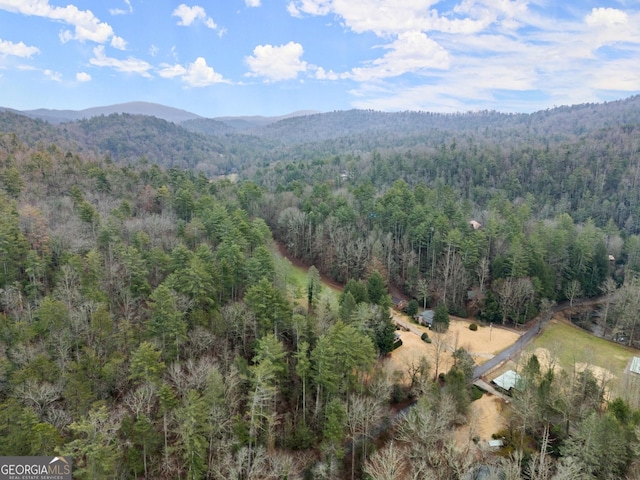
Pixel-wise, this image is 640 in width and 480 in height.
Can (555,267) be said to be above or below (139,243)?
below

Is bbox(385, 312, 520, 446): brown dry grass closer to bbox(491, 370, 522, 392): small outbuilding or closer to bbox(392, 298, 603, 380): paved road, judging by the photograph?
bbox(392, 298, 603, 380): paved road

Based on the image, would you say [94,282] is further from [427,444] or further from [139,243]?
[427,444]

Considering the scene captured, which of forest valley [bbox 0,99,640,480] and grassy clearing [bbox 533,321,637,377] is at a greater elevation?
forest valley [bbox 0,99,640,480]

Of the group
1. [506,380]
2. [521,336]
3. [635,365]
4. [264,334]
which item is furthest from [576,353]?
[264,334]

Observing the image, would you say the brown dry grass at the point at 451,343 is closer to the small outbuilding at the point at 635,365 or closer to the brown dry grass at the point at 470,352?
the brown dry grass at the point at 470,352

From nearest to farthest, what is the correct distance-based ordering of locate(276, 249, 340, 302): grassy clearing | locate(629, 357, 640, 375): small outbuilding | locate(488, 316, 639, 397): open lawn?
1. locate(488, 316, 639, 397): open lawn
2. locate(629, 357, 640, 375): small outbuilding
3. locate(276, 249, 340, 302): grassy clearing

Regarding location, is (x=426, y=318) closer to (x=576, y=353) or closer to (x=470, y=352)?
(x=470, y=352)

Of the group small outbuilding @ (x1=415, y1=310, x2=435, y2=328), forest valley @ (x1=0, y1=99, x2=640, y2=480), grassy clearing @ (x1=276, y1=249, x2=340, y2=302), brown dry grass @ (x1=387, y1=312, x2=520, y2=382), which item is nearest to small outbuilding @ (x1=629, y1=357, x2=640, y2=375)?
forest valley @ (x1=0, y1=99, x2=640, y2=480)

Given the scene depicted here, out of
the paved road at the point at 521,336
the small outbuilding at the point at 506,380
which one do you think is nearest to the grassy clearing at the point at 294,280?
the paved road at the point at 521,336

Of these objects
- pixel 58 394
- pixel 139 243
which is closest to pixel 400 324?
pixel 139 243
